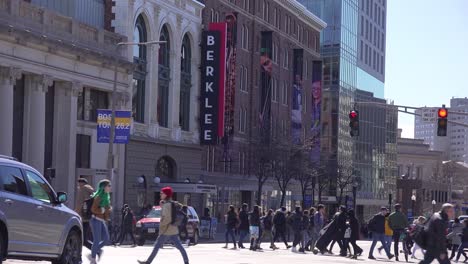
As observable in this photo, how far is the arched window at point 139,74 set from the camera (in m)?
53.3

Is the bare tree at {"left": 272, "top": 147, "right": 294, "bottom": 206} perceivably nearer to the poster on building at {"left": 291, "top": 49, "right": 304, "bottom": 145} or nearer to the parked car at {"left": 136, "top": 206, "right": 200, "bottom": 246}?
the poster on building at {"left": 291, "top": 49, "right": 304, "bottom": 145}

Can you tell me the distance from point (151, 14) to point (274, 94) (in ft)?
77.0

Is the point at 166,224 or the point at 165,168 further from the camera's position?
the point at 165,168

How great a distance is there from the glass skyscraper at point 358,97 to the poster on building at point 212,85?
21.3 metres

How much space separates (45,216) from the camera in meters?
16.3

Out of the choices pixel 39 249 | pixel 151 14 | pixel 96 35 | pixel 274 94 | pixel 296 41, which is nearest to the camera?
pixel 39 249

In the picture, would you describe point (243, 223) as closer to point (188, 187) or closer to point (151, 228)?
point (151, 228)

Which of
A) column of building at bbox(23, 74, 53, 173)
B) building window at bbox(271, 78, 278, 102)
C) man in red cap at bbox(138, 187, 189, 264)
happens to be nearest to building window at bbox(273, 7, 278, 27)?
building window at bbox(271, 78, 278, 102)

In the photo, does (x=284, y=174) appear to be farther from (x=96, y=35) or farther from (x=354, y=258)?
(x=354, y=258)

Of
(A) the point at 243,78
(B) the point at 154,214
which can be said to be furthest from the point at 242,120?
(B) the point at 154,214

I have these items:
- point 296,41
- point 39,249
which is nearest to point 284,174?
point 296,41

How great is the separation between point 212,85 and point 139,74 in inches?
283

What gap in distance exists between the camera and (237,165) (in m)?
68.9

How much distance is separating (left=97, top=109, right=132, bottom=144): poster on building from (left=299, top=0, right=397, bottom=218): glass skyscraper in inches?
1521
